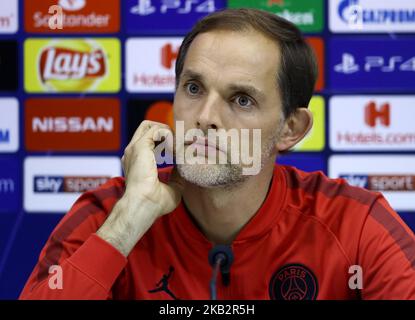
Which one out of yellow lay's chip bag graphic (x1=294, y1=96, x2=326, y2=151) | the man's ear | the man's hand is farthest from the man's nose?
yellow lay's chip bag graphic (x1=294, y1=96, x2=326, y2=151)

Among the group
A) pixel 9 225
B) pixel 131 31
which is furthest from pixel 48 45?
pixel 9 225

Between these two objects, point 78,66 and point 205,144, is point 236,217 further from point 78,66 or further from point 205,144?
point 78,66

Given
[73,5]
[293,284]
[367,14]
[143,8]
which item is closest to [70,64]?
[73,5]

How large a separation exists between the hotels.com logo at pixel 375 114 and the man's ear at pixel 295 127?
0.86m

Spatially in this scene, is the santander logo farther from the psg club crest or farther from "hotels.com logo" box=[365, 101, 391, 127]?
the psg club crest

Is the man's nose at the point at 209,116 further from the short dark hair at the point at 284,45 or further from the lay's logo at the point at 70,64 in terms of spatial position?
the lay's logo at the point at 70,64

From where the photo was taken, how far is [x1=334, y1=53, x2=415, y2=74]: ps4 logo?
6.84 feet

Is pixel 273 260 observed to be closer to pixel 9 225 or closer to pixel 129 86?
pixel 129 86

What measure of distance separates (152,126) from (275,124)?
0.83 feet

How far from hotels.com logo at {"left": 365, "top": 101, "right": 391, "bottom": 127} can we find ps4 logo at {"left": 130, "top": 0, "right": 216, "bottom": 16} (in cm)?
67

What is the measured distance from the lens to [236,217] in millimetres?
1193

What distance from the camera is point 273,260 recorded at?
1136 millimetres

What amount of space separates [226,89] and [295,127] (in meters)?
0.27

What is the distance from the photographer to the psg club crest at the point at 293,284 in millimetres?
1097
